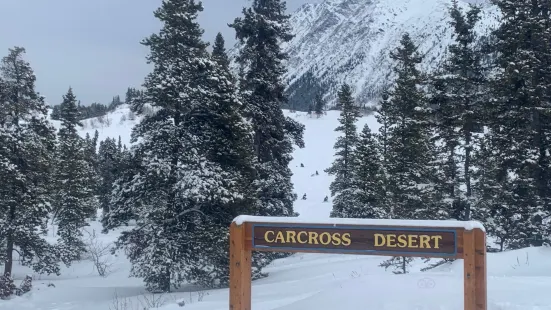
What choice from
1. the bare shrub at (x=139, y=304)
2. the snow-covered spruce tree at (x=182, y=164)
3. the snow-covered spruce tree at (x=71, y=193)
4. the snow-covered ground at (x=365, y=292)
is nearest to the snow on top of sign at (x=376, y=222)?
the snow-covered ground at (x=365, y=292)

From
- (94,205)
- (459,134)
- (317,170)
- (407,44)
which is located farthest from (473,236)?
(317,170)

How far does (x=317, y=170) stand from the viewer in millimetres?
87062

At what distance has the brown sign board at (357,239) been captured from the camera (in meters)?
5.70

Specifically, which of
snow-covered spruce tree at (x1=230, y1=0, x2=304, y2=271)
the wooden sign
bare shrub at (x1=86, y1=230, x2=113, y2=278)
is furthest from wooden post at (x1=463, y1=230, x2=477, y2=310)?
bare shrub at (x1=86, y1=230, x2=113, y2=278)

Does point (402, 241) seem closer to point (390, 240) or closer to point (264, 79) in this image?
point (390, 240)

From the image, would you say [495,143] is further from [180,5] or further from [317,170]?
[317,170]

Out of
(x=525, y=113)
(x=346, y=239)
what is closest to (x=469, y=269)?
(x=346, y=239)

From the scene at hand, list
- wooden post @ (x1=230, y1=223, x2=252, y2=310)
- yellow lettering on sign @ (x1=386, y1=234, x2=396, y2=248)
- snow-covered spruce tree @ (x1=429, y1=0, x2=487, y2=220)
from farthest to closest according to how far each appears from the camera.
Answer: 1. snow-covered spruce tree @ (x1=429, y1=0, x2=487, y2=220)
2. wooden post @ (x1=230, y1=223, x2=252, y2=310)
3. yellow lettering on sign @ (x1=386, y1=234, x2=396, y2=248)

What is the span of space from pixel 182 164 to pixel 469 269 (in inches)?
537

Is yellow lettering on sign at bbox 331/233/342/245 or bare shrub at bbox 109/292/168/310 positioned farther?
bare shrub at bbox 109/292/168/310

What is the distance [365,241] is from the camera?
19.3 feet

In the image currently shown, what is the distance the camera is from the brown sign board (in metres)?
5.70

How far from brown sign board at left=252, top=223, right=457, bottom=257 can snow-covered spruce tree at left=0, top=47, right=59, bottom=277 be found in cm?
1647

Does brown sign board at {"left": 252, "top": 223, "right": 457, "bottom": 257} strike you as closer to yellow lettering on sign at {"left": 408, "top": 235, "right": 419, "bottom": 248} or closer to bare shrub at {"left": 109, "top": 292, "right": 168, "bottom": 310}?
yellow lettering on sign at {"left": 408, "top": 235, "right": 419, "bottom": 248}
